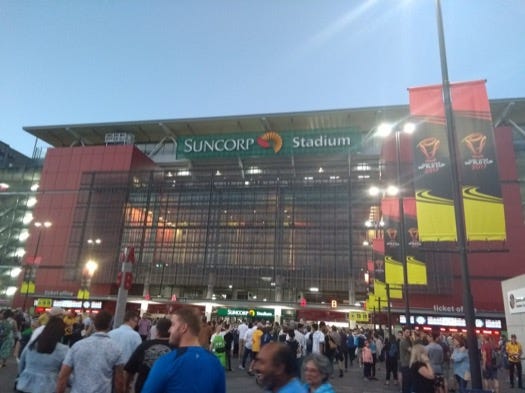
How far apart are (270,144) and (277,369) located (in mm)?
59238

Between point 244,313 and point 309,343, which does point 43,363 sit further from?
Answer: point 244,313

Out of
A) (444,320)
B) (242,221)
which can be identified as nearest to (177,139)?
(242,221)

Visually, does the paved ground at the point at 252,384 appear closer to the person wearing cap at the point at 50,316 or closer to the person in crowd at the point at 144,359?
the person wearing cap at the point at 50,316

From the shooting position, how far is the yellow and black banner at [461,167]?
9.13m

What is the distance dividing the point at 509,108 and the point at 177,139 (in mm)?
50382

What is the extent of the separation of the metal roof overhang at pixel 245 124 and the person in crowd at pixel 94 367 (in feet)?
191

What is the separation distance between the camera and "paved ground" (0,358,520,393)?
38.2 ft

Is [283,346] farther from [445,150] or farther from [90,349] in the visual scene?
[445,150]

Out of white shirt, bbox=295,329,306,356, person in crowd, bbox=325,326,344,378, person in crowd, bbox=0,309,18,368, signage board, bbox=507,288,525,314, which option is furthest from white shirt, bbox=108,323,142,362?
signage board, bbox=507,288,525,314

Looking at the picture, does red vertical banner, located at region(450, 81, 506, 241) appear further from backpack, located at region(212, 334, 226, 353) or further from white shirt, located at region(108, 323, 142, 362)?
backpack, located at region(212, 334, 226, 353)

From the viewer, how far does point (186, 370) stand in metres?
2.78

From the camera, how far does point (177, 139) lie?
218 feet

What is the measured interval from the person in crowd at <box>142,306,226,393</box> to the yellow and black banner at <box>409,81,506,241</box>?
26.5 ft

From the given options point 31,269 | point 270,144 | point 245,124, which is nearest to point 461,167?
point 31,269
